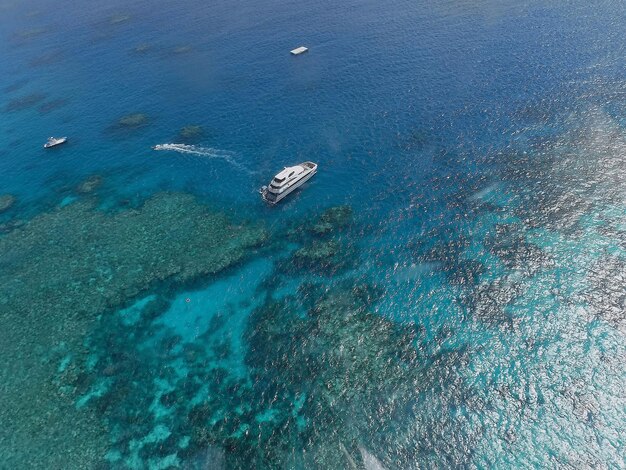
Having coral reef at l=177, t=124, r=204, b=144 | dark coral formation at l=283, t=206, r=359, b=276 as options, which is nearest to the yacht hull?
dark coral formation at l=283, t=206, r=359, b=276

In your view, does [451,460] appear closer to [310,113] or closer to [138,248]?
[138,248]

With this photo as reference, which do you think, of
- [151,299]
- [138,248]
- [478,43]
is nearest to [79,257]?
[138,248]

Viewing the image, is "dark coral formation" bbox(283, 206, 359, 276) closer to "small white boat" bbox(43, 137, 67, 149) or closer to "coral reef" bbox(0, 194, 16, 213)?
"coral reef" bbox(0, 194, 16, 213)

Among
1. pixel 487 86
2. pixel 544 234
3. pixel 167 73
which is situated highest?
pixel 167 73

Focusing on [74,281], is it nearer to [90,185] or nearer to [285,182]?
[90,185]

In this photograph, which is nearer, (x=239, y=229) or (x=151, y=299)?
(x=151, y=299)

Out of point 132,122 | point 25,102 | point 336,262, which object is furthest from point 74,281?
point 25,102

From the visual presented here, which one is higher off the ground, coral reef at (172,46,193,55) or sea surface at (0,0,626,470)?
coral reef at (172,46,193,55)
